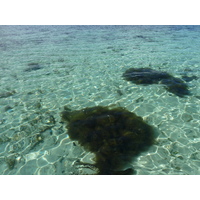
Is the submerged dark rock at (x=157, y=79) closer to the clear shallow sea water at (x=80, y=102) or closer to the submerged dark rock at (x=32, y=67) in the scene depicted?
the clear shallow sea water at (x=80, y=102)

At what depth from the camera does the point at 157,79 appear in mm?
11047

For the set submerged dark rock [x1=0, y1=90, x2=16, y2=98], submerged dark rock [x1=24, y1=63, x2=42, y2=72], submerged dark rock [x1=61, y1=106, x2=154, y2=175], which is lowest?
submerged dark rock [x1=61, y1=106, x2=154, y2=175]

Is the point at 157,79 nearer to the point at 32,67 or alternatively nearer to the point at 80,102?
the point at 80,102

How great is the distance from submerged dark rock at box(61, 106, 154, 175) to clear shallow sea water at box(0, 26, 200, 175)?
318 millimetres

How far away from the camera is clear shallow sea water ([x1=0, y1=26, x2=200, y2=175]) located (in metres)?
5.67

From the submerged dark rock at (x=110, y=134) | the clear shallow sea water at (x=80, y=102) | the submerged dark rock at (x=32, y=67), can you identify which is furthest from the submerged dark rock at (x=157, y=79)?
the submerged dark rock at (x=32, y=67)

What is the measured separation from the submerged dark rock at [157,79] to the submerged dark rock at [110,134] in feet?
11.8

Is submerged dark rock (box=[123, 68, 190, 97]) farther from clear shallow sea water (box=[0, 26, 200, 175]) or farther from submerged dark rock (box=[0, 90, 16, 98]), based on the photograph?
submerged dark rock (box=[0, 90, 16, 98])

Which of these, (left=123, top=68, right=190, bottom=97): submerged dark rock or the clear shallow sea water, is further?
(left=123, top=68, right=190, bottom=97): submerged dark rock

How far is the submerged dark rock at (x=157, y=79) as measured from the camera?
9734 mm

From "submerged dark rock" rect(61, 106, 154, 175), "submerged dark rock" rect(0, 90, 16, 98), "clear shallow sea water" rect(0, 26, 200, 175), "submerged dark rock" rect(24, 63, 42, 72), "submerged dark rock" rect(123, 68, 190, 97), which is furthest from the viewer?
"submerged dark rock" rect(24, 63, 42, 72)

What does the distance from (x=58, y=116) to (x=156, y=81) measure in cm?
667

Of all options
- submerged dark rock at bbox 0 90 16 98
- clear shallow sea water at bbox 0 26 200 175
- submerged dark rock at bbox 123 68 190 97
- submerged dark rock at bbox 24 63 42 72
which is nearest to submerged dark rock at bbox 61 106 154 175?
clear shallow sea water at bbox 0 26 200 175
